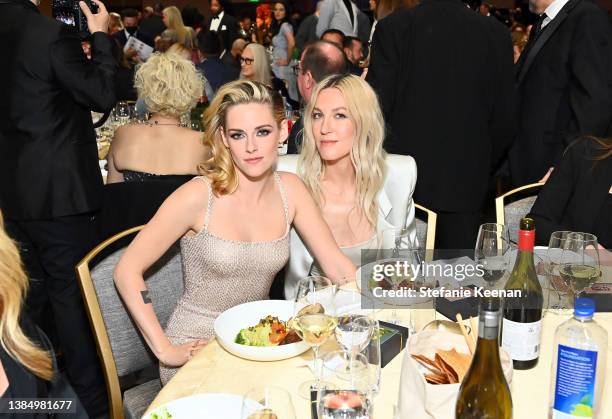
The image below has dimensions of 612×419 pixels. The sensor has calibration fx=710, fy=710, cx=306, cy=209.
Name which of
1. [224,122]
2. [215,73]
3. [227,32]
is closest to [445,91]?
[224,122]

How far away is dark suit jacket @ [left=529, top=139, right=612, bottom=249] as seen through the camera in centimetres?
256

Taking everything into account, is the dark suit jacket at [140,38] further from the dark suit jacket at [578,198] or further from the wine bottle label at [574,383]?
the wine bottle label at [574,383]

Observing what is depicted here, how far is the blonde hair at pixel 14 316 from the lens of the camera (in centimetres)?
130

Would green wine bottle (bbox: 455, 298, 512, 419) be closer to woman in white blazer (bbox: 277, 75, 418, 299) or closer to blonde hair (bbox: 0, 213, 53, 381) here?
blonde hair (bbox: 0, 213, 53, 381)

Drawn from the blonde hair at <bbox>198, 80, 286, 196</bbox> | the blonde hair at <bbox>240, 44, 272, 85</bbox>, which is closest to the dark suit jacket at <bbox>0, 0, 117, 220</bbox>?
the blonde hair at <bbox>198, 80, 286, 196</bbox>

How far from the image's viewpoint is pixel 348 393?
1.18 meters

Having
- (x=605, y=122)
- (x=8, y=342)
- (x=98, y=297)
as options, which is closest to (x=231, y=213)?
(x=98, y=297)

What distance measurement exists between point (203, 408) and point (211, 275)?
877mm

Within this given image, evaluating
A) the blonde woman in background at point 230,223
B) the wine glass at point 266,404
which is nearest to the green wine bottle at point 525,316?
the wine glass at point 266,404

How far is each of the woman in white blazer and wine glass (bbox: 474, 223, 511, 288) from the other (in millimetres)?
652

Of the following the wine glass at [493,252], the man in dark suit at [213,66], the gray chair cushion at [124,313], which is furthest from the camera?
the man in dark suit at [213,66]

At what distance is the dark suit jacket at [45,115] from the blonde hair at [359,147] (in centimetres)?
92

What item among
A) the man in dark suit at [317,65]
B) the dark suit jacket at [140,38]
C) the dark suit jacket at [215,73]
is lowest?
the dark suit jacket at [215,73]

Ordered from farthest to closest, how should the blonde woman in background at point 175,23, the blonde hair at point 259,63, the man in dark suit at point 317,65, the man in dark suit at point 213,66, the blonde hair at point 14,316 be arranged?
the blonde woman in background at point 175,23 → the man in dark suit at point 213,66 → the blonde hair at point 259,63 → the man in dark suit at point 317,65 → the blonde hair at point 14,316
